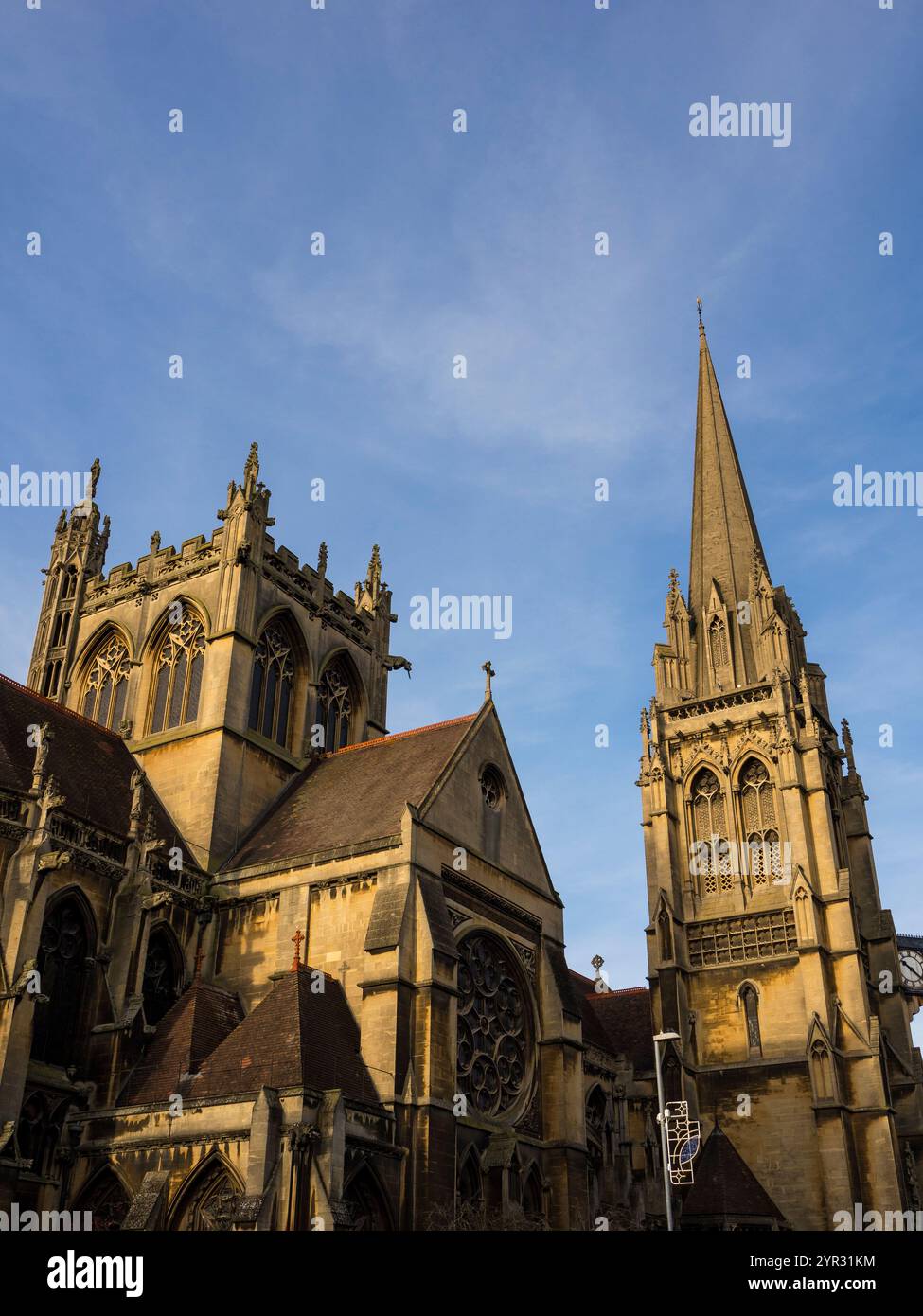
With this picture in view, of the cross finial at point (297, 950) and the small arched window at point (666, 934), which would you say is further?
the small arched window at point (666, 934)

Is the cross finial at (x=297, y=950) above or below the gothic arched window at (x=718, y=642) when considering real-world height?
below

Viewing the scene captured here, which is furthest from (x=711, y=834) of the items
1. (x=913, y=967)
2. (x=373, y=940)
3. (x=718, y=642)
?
(x=373, y=940)

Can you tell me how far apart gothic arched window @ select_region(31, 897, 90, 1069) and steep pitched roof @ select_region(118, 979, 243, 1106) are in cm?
151

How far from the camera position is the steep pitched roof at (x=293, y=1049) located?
21078 millimetres

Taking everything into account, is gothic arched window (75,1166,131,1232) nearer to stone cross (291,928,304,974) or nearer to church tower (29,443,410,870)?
stone cross (291,928,304,974)

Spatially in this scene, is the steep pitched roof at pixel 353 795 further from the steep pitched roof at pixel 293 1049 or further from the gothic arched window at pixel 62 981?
the gothic arched window at pixel 62 981

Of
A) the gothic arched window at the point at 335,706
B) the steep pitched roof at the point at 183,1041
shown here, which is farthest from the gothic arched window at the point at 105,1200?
the gothic arched window at the point at 335,706

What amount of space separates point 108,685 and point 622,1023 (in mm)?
22037

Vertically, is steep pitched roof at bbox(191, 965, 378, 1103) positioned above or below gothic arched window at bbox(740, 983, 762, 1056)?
below

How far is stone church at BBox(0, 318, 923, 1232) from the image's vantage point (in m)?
21.5

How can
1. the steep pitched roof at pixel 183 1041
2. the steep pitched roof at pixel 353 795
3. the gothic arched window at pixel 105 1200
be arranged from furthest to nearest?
1. the steep pitched roof at pixel 353 795
2. the steep pitched roof at pixel 183 1041
3. the gothic arched window at pixel 105 1200

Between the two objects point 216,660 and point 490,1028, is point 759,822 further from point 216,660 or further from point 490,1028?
point 216,660

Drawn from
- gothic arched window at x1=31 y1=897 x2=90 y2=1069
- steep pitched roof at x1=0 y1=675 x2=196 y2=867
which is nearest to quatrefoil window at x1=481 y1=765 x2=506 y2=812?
steep pitched roof at x1=0 y1=675 x2=196 y2=867

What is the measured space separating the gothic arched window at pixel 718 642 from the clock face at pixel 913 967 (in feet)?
61.0
